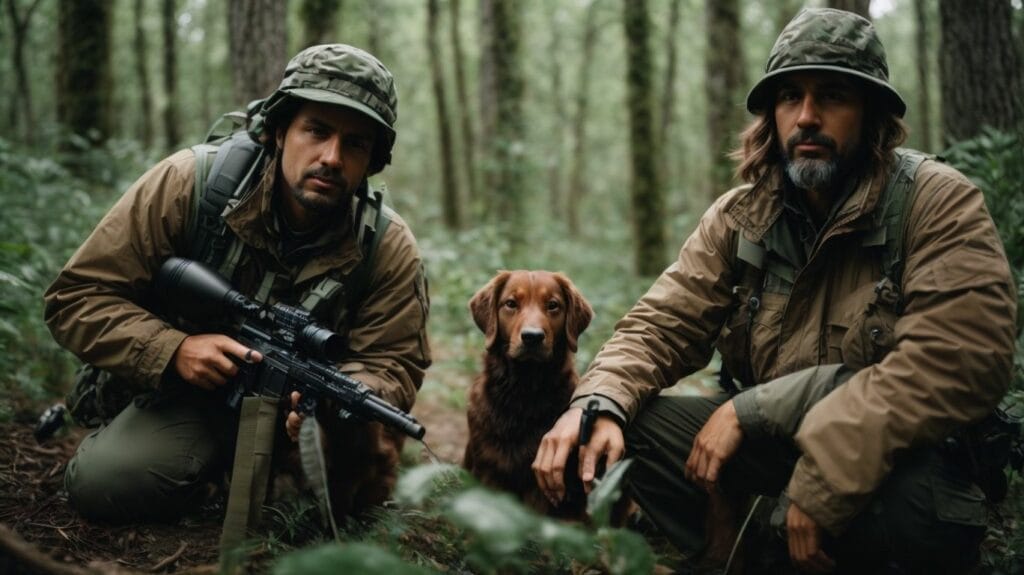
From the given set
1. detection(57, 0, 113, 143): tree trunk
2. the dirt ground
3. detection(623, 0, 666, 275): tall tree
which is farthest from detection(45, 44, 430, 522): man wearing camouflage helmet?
detection(57, 0, 113, 143): tree trunk

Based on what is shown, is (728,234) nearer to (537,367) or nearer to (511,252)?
(537,367)

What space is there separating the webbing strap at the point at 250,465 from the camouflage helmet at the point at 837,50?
2.85 metres

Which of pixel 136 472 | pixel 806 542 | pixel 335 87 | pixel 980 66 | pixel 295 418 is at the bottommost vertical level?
pixel 136 472

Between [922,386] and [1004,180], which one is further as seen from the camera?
[1004,180]

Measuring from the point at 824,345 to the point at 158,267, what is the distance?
3369 millimetres

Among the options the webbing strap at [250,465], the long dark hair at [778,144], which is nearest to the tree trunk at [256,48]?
the webbing strap at [250,465]

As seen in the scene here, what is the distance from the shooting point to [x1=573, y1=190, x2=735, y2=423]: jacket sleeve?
11.7 feet

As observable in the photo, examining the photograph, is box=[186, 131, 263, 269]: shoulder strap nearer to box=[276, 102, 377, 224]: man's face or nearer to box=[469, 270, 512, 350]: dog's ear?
box=[276, 102, 377, 224]: man's face

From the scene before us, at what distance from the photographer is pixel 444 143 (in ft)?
61.3

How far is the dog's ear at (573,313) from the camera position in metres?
4.47

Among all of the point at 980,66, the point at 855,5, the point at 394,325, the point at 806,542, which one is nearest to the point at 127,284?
the point at 394,325

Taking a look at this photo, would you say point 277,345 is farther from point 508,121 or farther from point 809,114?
point 508,121

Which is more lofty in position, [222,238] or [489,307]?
[222,238]

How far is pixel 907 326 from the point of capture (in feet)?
9.63
